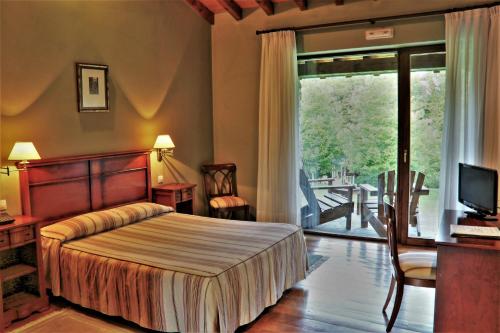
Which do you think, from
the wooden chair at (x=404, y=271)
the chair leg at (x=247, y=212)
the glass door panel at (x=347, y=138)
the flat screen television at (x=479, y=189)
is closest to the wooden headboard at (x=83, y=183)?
the chair leg at (x=247, y=212)

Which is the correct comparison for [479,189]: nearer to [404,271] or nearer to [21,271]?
[404,271]

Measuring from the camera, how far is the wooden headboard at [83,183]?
3.74m

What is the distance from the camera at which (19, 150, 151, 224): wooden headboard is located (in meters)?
3.74

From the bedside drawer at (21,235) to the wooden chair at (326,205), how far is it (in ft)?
10.9

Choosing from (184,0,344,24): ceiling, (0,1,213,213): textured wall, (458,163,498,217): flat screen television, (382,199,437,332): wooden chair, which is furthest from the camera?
(184,0,344,24): ceiling

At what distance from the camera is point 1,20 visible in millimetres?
3498

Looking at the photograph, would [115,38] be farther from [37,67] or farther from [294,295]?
[294,295]

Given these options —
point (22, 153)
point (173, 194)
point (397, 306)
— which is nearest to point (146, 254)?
point (22, 153)

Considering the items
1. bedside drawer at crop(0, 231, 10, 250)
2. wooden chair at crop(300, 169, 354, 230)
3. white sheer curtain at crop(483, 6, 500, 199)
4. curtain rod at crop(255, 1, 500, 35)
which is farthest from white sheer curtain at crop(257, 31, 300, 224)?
bedside drawer at crop(0, 231, 10, 250)

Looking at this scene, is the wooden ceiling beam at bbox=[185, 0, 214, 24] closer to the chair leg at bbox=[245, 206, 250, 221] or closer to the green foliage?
the green foliage

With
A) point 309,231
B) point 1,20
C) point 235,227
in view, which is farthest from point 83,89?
point 309,231

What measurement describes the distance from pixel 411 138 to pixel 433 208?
2.70 feet

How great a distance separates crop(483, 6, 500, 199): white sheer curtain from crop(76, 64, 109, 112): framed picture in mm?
3796

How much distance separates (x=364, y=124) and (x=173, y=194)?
2394mm
